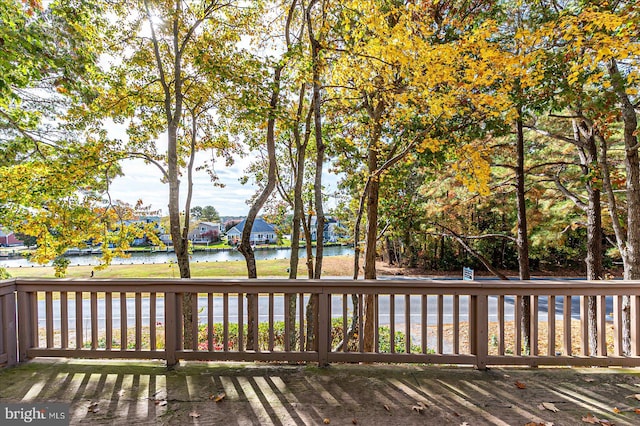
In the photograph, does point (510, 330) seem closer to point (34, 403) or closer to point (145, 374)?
point (145, 374)

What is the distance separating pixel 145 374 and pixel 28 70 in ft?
16.1

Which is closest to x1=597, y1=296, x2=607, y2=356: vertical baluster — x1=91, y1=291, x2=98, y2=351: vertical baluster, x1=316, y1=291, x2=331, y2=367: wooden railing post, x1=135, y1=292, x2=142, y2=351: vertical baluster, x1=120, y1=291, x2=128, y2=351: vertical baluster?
x1=316, y1=291, x2=331, y2=367: wooden railing post

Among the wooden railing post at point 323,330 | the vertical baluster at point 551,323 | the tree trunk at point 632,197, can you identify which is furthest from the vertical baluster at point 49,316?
the tree trunk at point 632,197

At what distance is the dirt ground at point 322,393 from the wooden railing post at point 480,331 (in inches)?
4.3

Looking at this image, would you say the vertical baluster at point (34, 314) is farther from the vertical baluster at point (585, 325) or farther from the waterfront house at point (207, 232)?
the waterfront house at point (207, 232)

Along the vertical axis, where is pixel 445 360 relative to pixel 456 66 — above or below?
below

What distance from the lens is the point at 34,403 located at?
2213 mm

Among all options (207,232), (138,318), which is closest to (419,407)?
(138,318)

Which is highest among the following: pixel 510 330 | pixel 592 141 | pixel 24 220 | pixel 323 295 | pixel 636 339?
pixel 592 141

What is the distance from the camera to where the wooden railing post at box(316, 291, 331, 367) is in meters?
2.77

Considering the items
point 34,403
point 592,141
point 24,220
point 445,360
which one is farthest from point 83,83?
point 592,141

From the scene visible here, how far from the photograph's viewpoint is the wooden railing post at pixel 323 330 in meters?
2.77

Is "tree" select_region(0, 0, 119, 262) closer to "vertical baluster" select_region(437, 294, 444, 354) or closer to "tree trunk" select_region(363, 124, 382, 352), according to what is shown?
"tree trunk" select_region(363, 124, 382, 352)

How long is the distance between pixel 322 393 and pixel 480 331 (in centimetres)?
155
